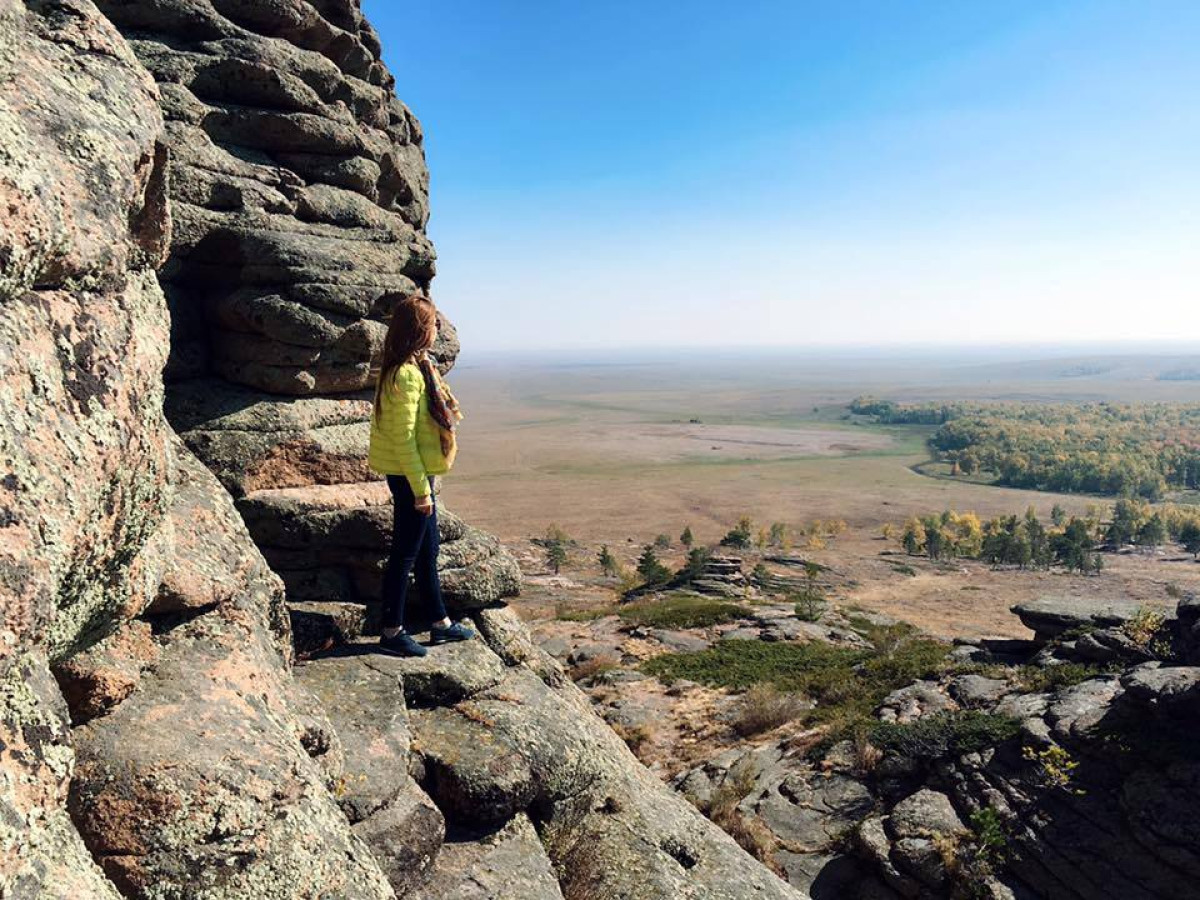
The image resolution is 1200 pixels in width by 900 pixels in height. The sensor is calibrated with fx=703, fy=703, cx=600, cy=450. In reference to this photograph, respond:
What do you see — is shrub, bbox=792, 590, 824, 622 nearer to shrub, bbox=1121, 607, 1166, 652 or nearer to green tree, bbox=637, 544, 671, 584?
green tree, bbox=637, 544, 671, 584

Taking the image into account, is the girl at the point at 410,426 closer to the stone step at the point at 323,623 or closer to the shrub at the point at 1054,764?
the stone step at the point at 323,623

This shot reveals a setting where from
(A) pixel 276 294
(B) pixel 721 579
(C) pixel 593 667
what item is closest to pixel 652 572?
(B) pixel 721 579

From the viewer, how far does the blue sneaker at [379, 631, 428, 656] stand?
9727 millimetres

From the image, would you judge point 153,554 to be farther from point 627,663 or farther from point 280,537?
point 627,663

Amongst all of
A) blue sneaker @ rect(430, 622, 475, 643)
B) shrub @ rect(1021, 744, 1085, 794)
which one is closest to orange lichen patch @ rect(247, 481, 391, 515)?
blue sneaker @ rect(430, 622, 475, 643)

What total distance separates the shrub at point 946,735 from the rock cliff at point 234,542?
10211 mm

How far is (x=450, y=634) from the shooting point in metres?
10.5

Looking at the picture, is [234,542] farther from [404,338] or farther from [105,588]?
[404,338]

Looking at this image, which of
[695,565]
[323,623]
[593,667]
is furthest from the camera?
[695,565]

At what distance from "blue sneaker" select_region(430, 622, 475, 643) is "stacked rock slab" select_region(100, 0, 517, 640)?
3.24ft

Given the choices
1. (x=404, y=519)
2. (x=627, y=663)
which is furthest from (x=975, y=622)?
(x=404, y=519)

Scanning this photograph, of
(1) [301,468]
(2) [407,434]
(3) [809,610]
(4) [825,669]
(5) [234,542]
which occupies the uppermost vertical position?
(2) [407,434]

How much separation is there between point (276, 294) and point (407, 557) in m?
4.50

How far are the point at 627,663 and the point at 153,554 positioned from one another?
27.1 metres
